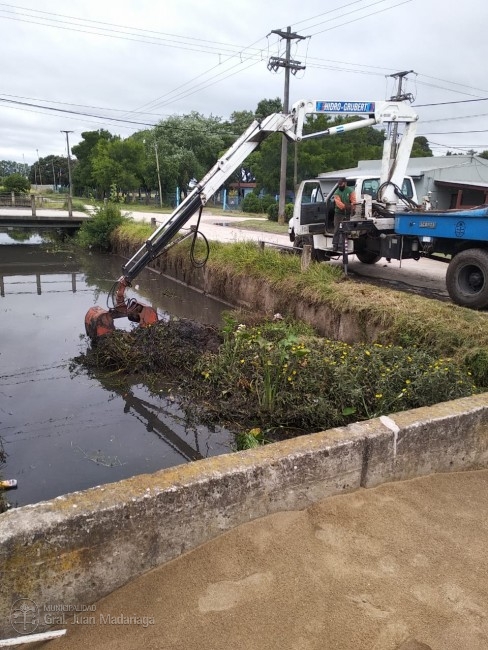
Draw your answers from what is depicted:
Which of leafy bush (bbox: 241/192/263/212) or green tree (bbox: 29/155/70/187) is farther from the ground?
green tree (bbox: 29/155/70/187)

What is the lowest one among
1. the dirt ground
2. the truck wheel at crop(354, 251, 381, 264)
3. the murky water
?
the murky water

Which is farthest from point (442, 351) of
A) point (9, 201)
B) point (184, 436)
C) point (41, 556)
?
point (9, 201)

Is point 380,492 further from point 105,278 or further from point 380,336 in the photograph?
point 105,278

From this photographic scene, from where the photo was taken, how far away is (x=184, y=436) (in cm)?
618

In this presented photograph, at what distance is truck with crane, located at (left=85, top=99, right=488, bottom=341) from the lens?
846 cm

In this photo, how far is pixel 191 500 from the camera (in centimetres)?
253

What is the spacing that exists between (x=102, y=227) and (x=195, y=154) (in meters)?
28.6

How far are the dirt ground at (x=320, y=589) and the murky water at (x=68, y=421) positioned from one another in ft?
9.64

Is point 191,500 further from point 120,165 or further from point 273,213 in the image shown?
point 120,165

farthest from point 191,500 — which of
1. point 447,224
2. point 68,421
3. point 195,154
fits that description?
point 195,154

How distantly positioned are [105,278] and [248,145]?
30.7 feet

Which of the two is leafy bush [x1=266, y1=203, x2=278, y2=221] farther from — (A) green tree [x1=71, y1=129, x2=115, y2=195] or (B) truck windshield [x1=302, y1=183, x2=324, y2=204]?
(A) green tree [x1=71, y1=129, x2=115, y2=195]

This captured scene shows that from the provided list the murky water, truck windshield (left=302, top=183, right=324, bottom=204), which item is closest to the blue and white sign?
truck windshield (left=302, top=183, right=324, bottom=204)

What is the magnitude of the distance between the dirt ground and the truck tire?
5.81 metres
